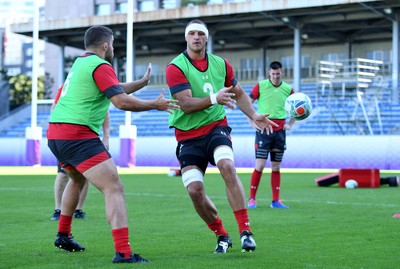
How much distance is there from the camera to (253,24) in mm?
44125

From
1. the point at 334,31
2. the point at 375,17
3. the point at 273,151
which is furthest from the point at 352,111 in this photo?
the point at 273,151

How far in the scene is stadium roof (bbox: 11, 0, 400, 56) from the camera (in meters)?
39.2

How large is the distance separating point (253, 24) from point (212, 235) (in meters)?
35.9

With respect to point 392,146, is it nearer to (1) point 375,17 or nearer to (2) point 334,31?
(1) point 375,17

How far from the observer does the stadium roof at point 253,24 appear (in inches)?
1544

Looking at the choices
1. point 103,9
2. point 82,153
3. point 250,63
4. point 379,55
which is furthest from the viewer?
point 103,9

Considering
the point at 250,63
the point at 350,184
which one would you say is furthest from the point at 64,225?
the point at 250,63

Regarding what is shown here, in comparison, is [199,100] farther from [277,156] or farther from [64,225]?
[277,156]

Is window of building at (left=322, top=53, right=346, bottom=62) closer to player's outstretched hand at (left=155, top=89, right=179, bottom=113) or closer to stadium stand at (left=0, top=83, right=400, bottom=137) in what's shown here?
stadium stand at (left=0, top=83, right=400, bottom=137)

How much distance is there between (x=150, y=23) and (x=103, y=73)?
3823cm

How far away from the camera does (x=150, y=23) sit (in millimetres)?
44812

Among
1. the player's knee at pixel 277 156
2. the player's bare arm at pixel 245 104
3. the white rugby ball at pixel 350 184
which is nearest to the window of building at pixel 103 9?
the white rugby ball at pixel 350 184

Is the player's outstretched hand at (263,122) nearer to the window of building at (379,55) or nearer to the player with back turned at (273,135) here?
the player with back turned at (273,135)

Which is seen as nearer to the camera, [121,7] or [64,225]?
[64,225]
